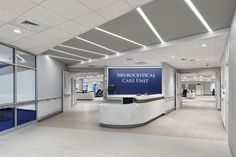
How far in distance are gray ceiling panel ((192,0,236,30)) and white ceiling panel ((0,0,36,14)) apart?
3085 mm

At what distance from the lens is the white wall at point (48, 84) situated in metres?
9.38

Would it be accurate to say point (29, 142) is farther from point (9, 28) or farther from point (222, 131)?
point (222, 131)

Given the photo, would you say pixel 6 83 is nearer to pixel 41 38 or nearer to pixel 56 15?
pixel 41 38

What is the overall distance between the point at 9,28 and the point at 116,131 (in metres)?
4.44

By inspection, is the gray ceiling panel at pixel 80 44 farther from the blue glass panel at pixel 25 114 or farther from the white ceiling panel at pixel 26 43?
the blue glass panel at pixel 25 114

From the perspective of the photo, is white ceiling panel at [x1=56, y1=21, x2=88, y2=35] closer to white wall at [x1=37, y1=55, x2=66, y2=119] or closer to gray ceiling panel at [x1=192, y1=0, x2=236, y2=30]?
gray ceiling panel at [x1=192, y1=0, x2=236, y2=30]

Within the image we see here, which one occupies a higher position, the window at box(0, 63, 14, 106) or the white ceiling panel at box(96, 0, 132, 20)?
the white ceiling panel at box(96, 0, 132, 20)

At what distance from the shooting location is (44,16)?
14.0ft

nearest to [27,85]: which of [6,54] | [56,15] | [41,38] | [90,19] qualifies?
[6,54]

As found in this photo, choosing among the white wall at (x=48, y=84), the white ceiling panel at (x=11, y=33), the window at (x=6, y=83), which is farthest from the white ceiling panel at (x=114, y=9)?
the white wall at (x=48, y=84)

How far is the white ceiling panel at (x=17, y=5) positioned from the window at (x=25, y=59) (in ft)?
14.0

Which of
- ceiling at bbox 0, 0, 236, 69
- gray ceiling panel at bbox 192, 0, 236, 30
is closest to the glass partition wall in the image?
ceiling at bbox 0, 0, 236, 69

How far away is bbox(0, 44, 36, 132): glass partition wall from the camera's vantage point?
23.4 feet

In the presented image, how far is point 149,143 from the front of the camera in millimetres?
5605
